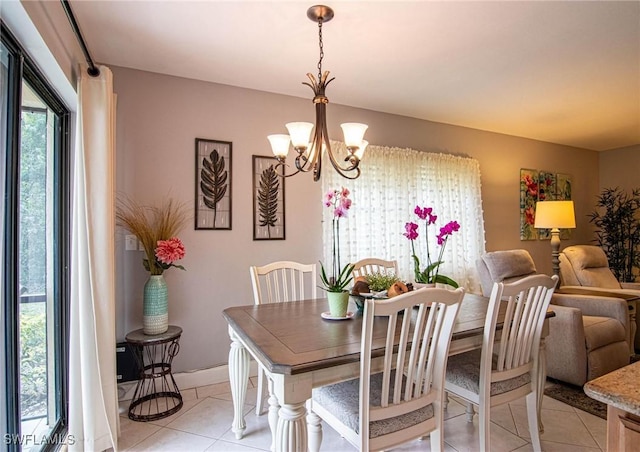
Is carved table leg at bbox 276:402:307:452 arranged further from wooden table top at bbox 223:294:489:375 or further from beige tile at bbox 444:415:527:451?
beige tile at bbox 444:415:527:451

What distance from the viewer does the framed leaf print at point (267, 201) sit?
3.10m

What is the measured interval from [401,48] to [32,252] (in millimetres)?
2479

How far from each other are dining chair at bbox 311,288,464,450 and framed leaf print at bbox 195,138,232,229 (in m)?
1.78

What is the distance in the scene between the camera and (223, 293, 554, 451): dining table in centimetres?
131

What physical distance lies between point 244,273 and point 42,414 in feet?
5.06

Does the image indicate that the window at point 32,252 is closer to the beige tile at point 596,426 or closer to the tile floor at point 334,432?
the tile floor at point 334,432

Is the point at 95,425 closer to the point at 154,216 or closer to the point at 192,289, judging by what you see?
the point at 192,289

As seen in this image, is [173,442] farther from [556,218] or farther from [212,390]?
[556,218]

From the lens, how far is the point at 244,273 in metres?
3.05

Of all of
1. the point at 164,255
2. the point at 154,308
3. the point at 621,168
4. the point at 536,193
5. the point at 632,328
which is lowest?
the point at 632,328

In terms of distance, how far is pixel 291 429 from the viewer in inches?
52.1

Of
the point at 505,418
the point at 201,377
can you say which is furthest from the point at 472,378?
the point at 201,377

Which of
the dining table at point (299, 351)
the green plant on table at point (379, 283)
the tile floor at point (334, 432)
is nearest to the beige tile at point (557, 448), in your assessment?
the tile floor at point (334, 432)

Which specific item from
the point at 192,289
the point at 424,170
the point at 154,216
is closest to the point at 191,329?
the point at 192,289
